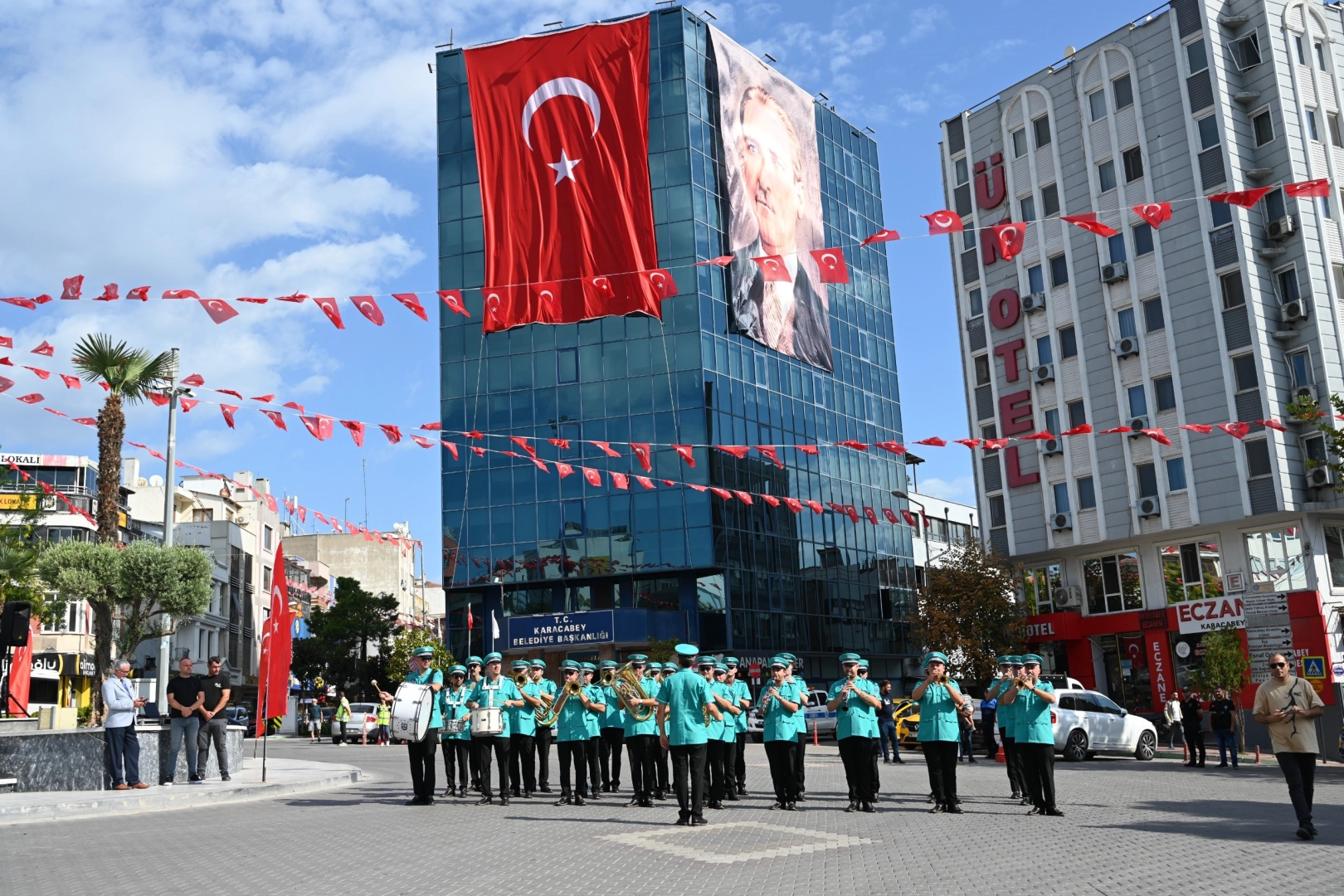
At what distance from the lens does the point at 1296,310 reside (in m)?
38.2

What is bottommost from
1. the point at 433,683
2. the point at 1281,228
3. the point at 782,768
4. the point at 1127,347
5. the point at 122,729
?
the point at 782,768

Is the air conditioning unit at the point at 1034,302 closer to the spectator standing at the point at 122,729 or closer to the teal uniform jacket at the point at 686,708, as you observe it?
the teal uniform jacket at the point at 686,708

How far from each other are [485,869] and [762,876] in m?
2.31

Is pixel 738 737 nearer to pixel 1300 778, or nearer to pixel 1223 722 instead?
pixel 1300 778

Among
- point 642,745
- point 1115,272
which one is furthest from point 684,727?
point 1115,272

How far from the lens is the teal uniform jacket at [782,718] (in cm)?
1566

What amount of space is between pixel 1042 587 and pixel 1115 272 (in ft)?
38.9

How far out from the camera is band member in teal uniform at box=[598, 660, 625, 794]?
59.5ft

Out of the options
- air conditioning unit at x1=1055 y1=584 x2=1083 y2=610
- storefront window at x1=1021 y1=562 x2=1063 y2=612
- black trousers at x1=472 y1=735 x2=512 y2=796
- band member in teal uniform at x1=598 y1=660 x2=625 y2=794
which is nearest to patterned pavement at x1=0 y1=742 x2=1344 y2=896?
black trousers at x1=472 y1=735 x2=512 y2=796

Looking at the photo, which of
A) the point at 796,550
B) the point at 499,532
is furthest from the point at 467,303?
the point at 796,550

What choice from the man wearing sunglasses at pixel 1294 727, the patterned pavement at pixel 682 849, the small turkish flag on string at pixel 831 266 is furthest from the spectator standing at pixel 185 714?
the man wearing sunglasses at pixel 1294 727

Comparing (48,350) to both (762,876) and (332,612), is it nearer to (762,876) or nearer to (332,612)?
(762,876)

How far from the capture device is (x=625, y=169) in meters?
49.0

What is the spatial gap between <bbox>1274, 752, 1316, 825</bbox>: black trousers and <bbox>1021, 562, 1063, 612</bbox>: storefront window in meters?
33.2
